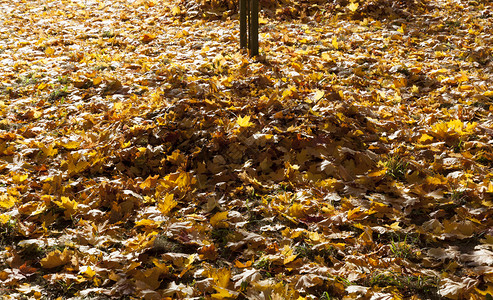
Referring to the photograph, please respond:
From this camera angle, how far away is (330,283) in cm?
206

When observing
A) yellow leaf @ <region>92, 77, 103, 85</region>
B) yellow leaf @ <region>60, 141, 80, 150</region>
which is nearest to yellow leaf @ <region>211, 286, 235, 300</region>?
yellow leaf @ <region>60, 141, 80, 150</region>

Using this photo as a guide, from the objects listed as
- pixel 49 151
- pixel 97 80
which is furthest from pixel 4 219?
pixel 97 80

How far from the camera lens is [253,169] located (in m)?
3.16

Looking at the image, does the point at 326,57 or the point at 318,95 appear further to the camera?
the point at 326,57

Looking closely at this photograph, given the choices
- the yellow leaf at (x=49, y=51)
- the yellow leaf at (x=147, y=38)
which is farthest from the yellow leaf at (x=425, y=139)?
the yellow leaf at (x=49, y=51)

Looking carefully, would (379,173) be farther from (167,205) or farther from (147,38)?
(147,38)

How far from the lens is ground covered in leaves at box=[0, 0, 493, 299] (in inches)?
Answer: 84.7

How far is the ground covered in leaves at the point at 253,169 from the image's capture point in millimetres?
2150

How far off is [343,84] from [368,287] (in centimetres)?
297

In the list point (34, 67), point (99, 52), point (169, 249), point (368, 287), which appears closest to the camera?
point (368, 287)

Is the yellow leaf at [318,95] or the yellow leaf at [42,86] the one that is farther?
the yellow leaf at [42,86]

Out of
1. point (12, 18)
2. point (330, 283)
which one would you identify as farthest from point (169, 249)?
point (12, 18)

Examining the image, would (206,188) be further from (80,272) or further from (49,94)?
(49,94)

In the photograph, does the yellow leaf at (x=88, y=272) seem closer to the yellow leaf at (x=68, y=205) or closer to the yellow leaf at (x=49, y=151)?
the yellow leaf at (x=68, y=205)
